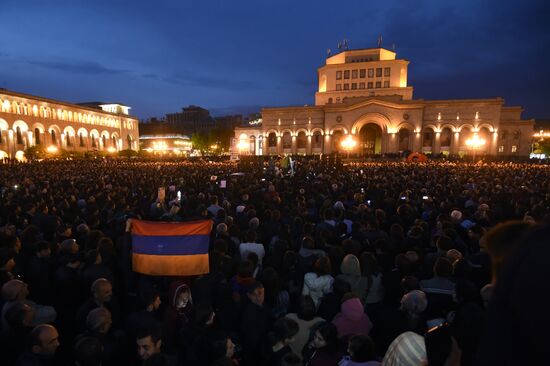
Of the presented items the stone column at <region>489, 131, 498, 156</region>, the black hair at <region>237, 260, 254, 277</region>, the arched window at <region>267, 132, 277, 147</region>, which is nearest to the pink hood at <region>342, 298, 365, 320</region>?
the black hair at <region>237, 260, 254, 277</region>

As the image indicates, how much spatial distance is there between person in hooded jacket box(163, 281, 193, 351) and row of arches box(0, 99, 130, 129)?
6546 centimetres

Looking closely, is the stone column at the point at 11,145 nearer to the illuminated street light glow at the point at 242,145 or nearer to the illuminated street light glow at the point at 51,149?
the illuminated street light glow at the point at 51,149

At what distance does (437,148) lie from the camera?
52.8 metres

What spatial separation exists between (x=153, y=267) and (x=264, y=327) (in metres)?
2.68

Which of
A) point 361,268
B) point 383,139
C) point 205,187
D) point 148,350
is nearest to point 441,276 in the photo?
point 361,268

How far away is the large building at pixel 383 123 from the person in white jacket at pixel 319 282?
45234mm

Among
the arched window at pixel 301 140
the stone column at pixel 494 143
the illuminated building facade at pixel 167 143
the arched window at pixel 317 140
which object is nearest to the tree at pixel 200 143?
the illuminated building facade at pixel 167 143

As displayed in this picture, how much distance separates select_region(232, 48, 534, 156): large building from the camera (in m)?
51.6

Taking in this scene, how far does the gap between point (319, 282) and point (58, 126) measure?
75454mm

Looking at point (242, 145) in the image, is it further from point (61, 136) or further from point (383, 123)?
point (61, 136)

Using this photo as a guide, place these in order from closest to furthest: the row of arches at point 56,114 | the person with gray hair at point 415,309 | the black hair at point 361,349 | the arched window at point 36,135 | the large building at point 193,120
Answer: the black hair at point 361,349 < the person with gray hair at point 415,309 < the row of arches at point 56,114 < the arched window at point 36,135 < the large building at point 193,120

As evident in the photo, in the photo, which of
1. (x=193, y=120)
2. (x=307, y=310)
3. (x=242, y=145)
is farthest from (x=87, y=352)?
(x=193, y=120)

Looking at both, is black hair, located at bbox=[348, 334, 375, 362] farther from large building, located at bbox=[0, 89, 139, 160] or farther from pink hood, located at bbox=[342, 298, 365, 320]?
large building, located at bbox=[0, 89, 139, 160]

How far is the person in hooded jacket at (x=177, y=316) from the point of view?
4148 mm
